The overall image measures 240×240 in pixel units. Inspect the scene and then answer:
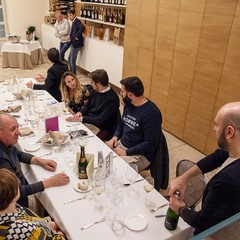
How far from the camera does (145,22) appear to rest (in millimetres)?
4352

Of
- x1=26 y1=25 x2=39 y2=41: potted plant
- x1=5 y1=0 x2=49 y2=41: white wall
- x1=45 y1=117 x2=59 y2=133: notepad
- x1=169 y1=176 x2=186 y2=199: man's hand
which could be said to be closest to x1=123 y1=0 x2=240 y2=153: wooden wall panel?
x1=169 y1=176 x2=186 y2=199: man's hand

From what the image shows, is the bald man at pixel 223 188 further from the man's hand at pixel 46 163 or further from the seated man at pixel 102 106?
the seated man at pixel 102 106

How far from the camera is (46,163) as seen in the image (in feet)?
6.66

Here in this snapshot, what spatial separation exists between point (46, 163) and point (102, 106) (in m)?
1.19

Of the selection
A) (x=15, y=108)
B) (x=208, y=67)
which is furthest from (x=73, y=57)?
(x=208, y=67)

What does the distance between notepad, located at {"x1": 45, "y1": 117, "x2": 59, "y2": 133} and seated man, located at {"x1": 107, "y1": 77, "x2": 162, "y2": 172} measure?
2.06 feet

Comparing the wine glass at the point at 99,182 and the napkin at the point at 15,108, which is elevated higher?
the wine glass at the point at 99,182

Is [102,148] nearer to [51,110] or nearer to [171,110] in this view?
[51,110]

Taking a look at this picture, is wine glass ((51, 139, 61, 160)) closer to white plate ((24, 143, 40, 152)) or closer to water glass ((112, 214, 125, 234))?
white plate ((24, 143, 40, 152))

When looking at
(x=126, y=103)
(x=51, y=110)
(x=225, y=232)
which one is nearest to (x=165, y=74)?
(x=126, y=103)

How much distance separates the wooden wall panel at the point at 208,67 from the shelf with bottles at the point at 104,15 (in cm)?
233

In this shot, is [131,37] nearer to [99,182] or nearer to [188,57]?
[188,57]

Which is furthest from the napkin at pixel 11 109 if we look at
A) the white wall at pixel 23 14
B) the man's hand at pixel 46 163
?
the white wall at pixel 23 14

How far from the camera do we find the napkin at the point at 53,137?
2.31 metres
